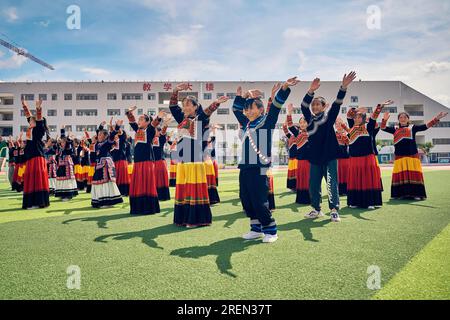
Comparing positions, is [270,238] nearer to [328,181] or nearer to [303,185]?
[328,181]

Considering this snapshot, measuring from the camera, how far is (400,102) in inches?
2207

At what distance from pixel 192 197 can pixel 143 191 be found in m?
1.99

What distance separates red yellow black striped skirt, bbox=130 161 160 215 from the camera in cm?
734

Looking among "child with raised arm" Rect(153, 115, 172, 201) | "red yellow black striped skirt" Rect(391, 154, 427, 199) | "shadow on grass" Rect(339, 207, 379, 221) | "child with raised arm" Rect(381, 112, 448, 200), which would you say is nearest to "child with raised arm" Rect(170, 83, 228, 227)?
"shadow on grass" Rect(339, 207, 379, 221)

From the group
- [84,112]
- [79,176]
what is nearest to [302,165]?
[79,176]

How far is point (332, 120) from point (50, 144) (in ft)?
34.8

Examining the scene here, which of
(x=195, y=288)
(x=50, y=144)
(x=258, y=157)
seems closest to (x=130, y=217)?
(x=258, y=157)

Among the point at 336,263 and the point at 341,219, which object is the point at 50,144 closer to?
the point at 341,219

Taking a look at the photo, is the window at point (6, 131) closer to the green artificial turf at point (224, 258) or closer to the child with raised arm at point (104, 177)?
the child with raised arm at point (104, 177)

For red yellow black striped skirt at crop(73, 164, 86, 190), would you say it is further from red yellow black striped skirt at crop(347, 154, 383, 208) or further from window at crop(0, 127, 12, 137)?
window at crop(0, 127, 12, 137)

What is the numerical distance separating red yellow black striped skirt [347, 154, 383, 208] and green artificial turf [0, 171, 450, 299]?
1.06 metres

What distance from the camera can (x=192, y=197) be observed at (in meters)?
5.88

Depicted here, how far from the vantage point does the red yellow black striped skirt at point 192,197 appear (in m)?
5.87

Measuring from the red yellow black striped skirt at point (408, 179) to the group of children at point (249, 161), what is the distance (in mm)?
25
